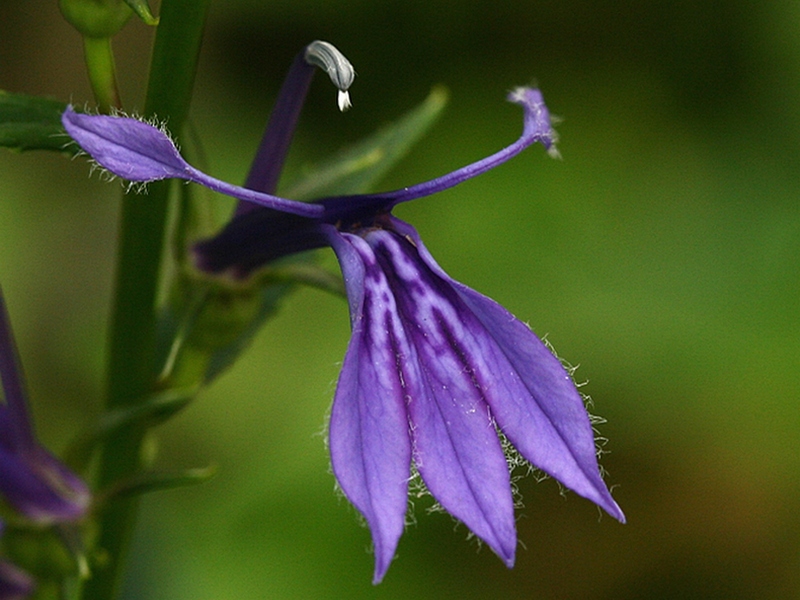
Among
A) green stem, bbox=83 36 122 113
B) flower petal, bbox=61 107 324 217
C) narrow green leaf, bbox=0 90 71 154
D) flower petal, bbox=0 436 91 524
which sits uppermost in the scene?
green stem, bbox=83 36 122 113

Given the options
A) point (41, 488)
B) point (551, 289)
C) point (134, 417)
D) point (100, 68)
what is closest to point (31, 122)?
point (100, 68)

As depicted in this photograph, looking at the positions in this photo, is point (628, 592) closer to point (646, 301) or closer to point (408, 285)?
point (646, 301)

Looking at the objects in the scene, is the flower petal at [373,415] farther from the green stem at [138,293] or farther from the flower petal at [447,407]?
the green stem at [138,293]

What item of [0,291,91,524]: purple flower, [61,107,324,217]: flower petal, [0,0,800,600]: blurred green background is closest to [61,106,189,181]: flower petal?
[61,107,324,217]: flower petal

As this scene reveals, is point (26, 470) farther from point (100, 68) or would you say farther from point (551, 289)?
point (551, 289)

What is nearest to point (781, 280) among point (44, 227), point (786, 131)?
point (786, 131)

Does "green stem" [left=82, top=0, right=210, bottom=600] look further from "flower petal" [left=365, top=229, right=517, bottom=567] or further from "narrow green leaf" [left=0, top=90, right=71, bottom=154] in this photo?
"flower petal" [left=365, top=229, right=517, bottom=567]
